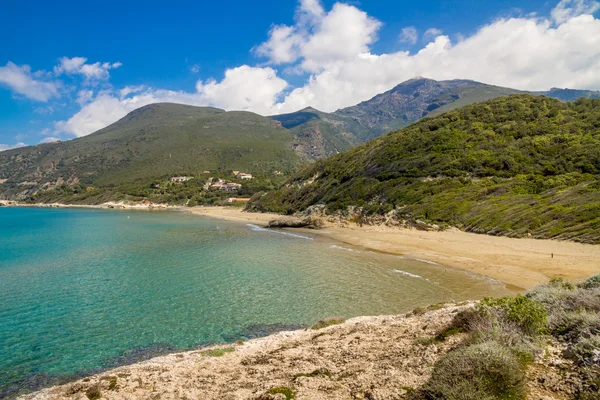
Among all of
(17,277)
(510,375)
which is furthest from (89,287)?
(510,375)

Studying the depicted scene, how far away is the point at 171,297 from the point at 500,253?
86.8ft

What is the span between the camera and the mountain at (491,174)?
34.0 metres

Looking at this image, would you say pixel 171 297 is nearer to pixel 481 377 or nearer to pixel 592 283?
pixel 481 377

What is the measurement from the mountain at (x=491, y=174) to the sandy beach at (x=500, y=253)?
273cm

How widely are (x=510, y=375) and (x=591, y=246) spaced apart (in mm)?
27891

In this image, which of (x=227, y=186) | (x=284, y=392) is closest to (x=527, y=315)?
(x=284, y=392)

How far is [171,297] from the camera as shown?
66.8 ft

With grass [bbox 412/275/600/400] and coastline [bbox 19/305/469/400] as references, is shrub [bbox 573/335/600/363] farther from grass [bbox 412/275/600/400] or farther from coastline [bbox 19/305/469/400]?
coastline [bbox 19/305/469/400]

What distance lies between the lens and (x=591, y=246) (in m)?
26.0

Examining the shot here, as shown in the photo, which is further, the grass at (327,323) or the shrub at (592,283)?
the grass at (327,323)

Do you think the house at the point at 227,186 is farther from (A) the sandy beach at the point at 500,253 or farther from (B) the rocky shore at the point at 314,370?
(B) the rocky shore at the point at 314,370

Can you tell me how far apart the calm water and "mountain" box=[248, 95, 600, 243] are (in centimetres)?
1528

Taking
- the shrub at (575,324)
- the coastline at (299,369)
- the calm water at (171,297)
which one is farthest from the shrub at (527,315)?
the calm water at (171,297)

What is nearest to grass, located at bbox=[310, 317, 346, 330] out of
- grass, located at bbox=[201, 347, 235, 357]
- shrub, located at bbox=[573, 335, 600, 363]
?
grass, located at bbox=[201, 347, 235, 357]
